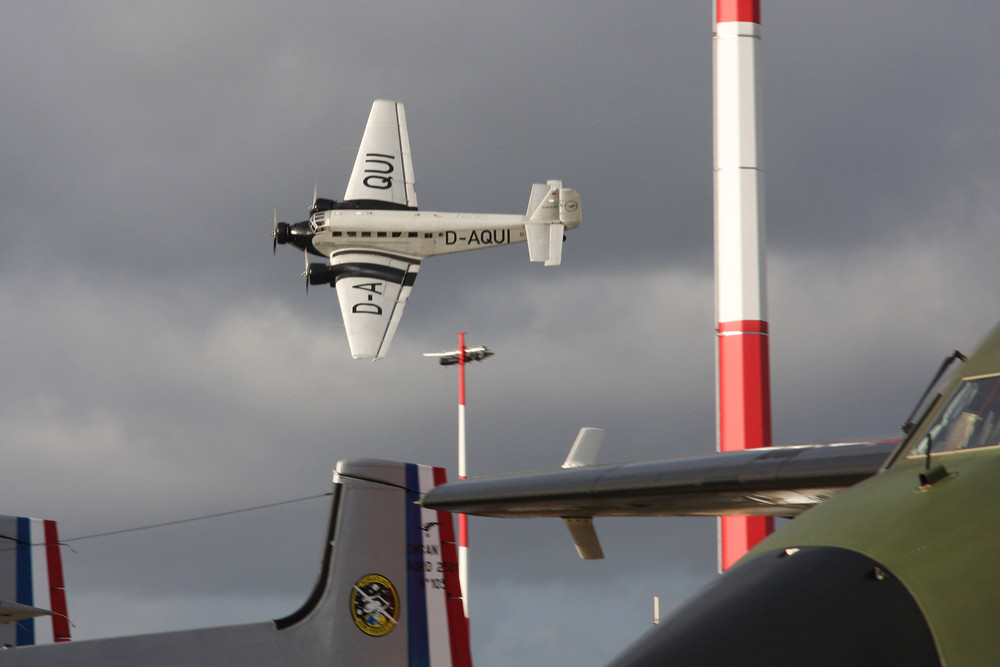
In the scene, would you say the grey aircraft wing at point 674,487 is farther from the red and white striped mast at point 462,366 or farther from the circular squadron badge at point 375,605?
the red and white striped mast at point 462,366

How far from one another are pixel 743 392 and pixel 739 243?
3.14m

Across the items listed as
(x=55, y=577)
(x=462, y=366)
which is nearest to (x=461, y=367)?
(x=462, y=366)

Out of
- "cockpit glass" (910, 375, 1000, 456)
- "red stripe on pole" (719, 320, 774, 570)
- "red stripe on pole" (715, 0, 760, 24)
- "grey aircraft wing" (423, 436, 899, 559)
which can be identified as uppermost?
"red stripe on pole" (715, 0, 760, 24)

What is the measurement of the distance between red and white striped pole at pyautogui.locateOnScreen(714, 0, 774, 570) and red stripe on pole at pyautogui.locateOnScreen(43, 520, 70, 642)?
11.4 meters

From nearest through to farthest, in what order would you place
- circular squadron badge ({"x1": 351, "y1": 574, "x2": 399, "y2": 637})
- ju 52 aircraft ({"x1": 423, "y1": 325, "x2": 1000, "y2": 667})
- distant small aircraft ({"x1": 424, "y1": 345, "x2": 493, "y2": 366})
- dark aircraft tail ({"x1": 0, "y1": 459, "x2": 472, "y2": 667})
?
ju 52 aircraft ({"x1": 423, "y1": 325, "x2": 1000, "y2": 667}), dark aircraft tail ({"x1": 0, "y1": 459, "x2": 472, "y2": 667}), circular squadron badge ({"x1": 351, "y1": 574, "x2": 399, "y2": 637}), distant small aircraft ({"x1": 424, "y1": 345, "x2": 493, "y2": 366})

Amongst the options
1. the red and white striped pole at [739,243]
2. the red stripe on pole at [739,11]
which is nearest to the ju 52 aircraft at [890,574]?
the red and white striped pole at [739,243]

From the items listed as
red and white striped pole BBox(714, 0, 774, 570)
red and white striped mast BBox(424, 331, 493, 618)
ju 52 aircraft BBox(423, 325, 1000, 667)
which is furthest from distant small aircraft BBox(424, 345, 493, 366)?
ju 52 aircraft BBox(423, 325, 1000, 667)

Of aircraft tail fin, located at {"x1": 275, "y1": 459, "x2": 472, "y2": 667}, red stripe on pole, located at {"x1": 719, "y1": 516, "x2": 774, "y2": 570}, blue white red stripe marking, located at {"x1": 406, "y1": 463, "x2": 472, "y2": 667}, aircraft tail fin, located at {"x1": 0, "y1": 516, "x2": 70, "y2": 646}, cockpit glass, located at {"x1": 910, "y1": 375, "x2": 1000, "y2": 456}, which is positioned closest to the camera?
cockpit glass, located at {"x1": 910, "y1": 375, "x2": 1000, "y2": 456}

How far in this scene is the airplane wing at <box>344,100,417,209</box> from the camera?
5100cm

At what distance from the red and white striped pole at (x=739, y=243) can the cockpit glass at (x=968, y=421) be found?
15.6 m

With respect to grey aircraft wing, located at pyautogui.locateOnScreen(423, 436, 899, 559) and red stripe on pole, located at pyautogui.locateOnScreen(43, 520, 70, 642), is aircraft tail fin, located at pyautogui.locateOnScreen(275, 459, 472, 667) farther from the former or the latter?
red stripe on pole, located at pyautogui.locateOnScreen(43, 520, 70, 642)

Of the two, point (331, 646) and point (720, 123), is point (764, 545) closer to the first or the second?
point (331, 646)

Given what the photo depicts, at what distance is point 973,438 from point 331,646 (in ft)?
29.3

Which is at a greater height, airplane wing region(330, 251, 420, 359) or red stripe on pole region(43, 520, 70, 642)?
airplane wing region(330, 251, 420, 359)
